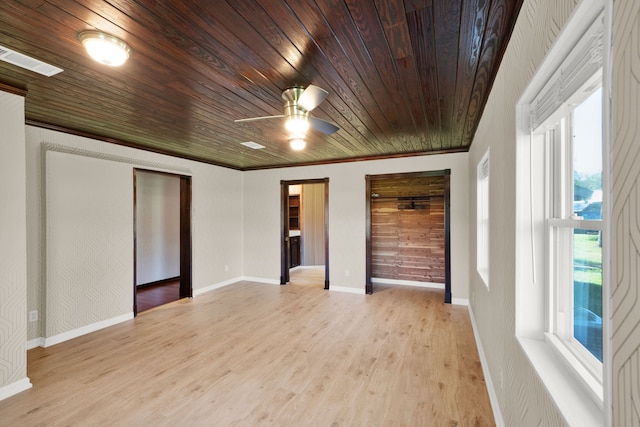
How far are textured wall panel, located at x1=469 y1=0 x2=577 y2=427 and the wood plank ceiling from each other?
9.1 inches

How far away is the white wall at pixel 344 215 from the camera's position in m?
4.59

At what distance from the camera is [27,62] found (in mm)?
1964

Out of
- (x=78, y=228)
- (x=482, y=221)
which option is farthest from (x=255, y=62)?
(x=78, y=228)

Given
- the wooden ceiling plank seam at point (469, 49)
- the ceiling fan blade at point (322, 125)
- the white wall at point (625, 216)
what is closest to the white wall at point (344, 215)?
the wooden ceiling plank seam at point (469, 49)

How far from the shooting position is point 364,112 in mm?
2875

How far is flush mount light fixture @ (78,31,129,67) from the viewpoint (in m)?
1.63

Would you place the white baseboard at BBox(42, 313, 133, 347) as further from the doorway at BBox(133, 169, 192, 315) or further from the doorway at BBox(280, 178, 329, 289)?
the doorway at BBox(280, 178, 329, 289)

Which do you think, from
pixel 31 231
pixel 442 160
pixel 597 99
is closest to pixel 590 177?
pixel 597 99

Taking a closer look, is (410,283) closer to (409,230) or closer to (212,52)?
(409,230)

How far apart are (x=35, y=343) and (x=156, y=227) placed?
3116 millimetres

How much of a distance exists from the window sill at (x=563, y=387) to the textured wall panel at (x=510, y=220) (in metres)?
0.04

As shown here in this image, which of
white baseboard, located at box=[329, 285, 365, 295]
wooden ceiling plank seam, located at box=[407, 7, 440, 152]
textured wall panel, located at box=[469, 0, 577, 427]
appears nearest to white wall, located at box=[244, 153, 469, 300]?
white baseboard, located at box=[329, 285, 365, 295]

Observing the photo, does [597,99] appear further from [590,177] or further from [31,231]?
[31,231]

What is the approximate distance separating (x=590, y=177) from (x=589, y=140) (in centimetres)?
13
